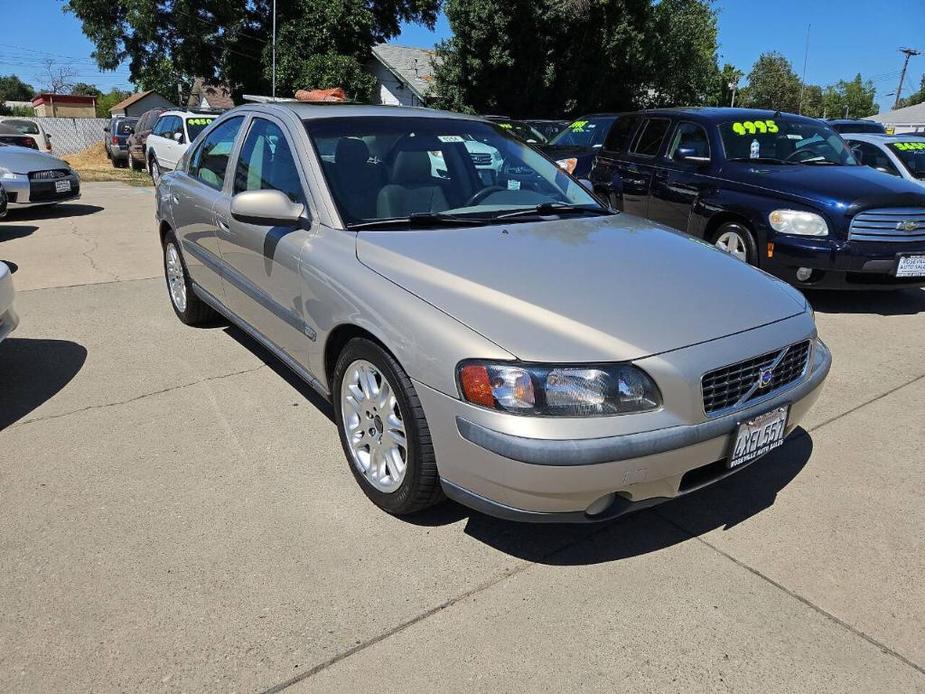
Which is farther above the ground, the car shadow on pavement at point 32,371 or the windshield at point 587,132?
the windshield at point 587,132

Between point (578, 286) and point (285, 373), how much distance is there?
2.46 metres

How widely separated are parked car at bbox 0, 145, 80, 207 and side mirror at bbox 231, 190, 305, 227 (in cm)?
906

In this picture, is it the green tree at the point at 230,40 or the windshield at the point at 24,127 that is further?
the green tree at the point at 230,40

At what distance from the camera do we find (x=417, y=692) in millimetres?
2082

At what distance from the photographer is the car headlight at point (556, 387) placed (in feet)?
7.46

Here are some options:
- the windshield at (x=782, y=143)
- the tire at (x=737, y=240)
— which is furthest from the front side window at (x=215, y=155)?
the windshield at (x=782, y=143)

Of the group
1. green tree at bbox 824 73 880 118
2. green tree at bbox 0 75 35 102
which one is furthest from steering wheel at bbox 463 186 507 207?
green tree at bbox 0 75 35 102

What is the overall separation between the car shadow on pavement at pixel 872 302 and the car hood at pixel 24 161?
10.6 metres

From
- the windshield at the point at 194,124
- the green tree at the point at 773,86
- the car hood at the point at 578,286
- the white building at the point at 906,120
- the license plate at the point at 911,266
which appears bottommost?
the license plate at the point at 911,266

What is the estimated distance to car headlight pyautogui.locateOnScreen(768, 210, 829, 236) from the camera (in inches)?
223

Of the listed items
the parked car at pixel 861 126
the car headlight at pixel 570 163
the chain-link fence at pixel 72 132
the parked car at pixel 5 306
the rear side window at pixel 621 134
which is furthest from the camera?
the chain-link fence at pixel 72 132

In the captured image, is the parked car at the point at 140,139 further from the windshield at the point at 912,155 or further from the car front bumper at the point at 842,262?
the car front bumper at the point at 842,262

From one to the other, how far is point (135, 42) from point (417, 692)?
3248 cm

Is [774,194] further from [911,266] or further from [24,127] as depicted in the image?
[24,127]
